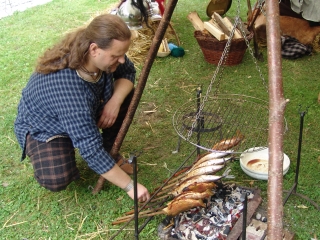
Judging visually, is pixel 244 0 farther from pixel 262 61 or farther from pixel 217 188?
pixel 217 188

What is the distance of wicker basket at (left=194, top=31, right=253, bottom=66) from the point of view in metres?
4.66

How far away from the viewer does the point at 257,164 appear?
301 centimetres

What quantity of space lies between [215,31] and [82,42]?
105 inches

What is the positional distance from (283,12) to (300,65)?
1236 millimetres

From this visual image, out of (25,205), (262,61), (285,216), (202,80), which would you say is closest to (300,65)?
(262,61)

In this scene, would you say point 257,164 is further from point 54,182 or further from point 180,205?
point 54,182

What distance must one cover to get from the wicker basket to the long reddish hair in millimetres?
2500

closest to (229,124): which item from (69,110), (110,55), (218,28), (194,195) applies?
(194,195)

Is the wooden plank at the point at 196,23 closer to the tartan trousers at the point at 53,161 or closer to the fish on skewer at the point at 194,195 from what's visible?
the tartan trousers at the point at 53,161

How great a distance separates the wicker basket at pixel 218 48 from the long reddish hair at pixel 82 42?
8.20ft

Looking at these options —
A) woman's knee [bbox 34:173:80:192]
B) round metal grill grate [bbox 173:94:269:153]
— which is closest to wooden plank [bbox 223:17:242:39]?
round metal grill grate [bbox 173:94:269:153]

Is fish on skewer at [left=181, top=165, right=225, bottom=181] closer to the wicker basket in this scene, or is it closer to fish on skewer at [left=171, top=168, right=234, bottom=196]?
fish on skewer at [left=171, top=168, right=234, bottom=196]

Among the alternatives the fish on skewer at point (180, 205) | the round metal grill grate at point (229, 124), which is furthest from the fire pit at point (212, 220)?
the round metal grill grate at point (229, 124)

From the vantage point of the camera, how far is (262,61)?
16.6 feet
